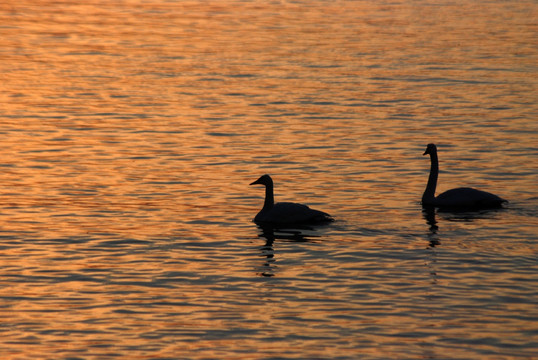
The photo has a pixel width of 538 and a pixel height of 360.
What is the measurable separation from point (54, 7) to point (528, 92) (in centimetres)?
4031

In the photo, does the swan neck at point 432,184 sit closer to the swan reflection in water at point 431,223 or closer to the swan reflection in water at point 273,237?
the swan reflection in water at point 431,223

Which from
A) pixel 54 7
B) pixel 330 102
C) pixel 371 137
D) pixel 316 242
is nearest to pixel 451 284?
pixel 316 242

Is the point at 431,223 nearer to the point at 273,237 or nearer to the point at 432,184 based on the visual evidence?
the point at 432,184

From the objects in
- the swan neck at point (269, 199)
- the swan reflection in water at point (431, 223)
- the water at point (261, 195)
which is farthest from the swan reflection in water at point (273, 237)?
the swan reflection in water at point (431, 223)

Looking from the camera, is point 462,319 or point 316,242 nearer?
point 462,319

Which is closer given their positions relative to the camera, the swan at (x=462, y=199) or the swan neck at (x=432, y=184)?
the swan at (x=462, y=199)

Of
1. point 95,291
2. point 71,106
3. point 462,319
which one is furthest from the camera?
point 71,106

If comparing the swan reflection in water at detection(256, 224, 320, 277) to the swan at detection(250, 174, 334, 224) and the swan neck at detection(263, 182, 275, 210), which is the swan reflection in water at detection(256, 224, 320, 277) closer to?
the swan at detection(250, 174, 334, 224)

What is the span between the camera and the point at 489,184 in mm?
27406

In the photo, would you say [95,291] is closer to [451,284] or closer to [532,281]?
[451,284]

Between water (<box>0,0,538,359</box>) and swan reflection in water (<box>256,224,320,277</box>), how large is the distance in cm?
9

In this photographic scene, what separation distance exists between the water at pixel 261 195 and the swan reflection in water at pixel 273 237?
0.09 meters

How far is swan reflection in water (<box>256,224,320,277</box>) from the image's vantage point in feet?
68.3

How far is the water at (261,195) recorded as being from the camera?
16922 millimetres
